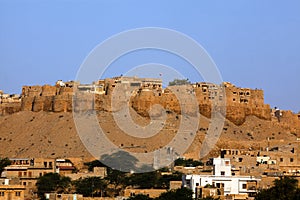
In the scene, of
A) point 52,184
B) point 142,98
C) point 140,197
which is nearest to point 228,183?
point 140,197

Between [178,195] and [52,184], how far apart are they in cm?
1667

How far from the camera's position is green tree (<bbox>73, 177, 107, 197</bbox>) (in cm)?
6846

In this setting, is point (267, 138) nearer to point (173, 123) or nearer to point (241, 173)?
point (173, 123)

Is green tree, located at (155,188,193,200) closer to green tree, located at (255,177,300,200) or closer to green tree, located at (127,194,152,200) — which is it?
green tree, located at (127,194,152,200)

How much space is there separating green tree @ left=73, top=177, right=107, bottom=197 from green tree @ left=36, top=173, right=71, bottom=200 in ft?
2.25

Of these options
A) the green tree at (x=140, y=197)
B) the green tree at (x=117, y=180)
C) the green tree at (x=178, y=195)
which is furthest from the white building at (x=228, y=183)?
the green tree at (x=117, y=180)

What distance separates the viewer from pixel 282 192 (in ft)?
158

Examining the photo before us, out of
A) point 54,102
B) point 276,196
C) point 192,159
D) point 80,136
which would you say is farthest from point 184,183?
point 54,102

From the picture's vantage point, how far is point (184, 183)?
59500 mm

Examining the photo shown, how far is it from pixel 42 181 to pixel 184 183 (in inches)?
535

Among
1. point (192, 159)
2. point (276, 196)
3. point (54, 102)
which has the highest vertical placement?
point (54, 102)

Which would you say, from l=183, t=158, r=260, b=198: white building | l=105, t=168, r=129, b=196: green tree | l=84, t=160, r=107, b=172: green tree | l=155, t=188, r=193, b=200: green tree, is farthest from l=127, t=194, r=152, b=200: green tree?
l=84, t=160, r=107, b=172: green tree

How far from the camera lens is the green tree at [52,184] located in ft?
225

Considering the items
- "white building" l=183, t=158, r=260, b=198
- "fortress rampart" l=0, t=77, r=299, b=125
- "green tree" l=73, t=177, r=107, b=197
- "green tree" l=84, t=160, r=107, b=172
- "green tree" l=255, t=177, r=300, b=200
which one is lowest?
"green tree" l=255, t=177, r=300, b=200
